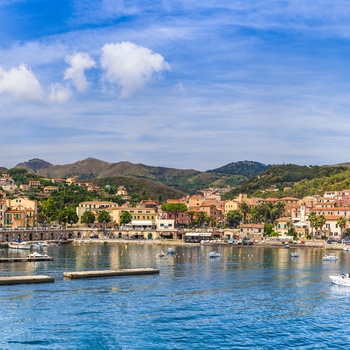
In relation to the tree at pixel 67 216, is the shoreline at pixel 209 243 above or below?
below

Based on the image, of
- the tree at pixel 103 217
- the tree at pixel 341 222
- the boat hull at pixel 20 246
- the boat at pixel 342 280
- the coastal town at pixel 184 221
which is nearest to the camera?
the boat at pixel 342 280

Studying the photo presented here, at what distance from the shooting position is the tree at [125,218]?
445 ft

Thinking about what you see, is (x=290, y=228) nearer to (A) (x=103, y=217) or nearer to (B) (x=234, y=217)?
(B) (x=234, y=217)

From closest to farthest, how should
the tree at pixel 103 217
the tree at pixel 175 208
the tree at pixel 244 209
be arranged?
the tree at pixel 103 217, the tree at pixel 175 208, the tree at pixel 244 209

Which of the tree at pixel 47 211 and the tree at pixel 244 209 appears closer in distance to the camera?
the tree at pixel 47 211

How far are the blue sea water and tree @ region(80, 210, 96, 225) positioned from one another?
73232mm

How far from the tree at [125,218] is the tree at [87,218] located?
6.94 metres

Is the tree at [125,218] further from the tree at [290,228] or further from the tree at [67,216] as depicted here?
the tree at [290,228]

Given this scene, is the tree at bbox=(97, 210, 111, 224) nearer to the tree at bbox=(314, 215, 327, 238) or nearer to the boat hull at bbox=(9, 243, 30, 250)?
the boat hull at bbox=(9, 243, 30, 250)

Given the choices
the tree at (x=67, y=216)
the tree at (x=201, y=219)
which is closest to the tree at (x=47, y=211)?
the tree at (x=67, y=216)

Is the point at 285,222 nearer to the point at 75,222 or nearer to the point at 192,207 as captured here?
the point at 192,207

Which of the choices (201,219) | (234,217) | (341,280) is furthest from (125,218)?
(341,280)

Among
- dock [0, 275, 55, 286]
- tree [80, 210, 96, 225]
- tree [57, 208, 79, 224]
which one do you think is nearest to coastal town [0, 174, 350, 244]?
tree [80, 210, 96, 225]

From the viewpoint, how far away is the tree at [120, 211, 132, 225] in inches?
5340
